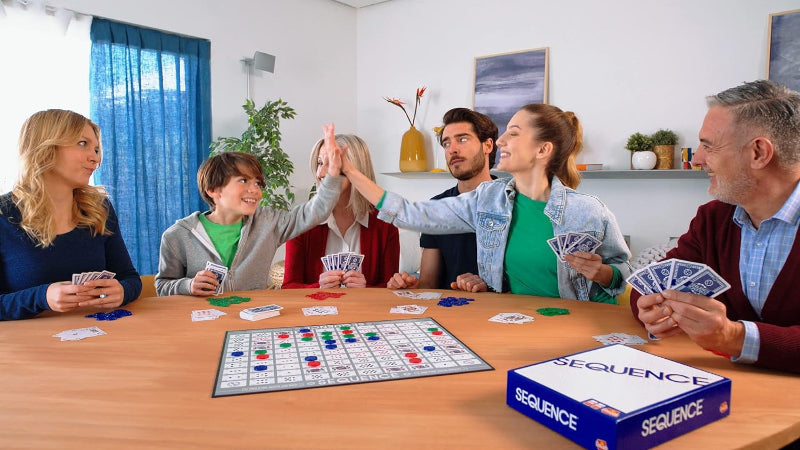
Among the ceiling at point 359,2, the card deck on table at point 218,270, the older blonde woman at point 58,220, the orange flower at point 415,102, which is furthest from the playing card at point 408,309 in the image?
the ceiling at point 359,2

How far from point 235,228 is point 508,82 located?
11.9ft

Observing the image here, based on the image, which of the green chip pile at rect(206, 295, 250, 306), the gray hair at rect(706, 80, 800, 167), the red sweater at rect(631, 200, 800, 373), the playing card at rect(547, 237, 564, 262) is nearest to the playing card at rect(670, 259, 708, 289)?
the red sweater at rect(631, 200, 800, 373)

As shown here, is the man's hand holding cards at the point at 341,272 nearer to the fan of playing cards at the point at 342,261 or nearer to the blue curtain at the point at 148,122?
the fan of playing cards at the point at 342,261

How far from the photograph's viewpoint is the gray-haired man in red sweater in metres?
1.42

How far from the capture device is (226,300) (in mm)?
2031

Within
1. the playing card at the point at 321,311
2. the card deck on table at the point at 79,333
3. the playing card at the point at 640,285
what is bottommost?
the card deck on table at the point at 79,333

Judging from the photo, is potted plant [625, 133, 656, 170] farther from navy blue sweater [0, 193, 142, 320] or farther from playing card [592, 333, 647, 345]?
navy blue sweater [0, 193, 142, 320]

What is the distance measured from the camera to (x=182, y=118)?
4.88 meters

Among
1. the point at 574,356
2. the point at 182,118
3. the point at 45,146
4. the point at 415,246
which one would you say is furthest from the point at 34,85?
the point at 574,356

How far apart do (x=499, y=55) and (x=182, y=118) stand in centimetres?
311

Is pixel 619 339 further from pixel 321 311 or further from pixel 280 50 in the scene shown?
pixel 280 50

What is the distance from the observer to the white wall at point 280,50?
4.79m

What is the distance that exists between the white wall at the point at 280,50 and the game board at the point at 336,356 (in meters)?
4.01

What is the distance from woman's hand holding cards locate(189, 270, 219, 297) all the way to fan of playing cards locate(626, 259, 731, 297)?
5.02 ft
